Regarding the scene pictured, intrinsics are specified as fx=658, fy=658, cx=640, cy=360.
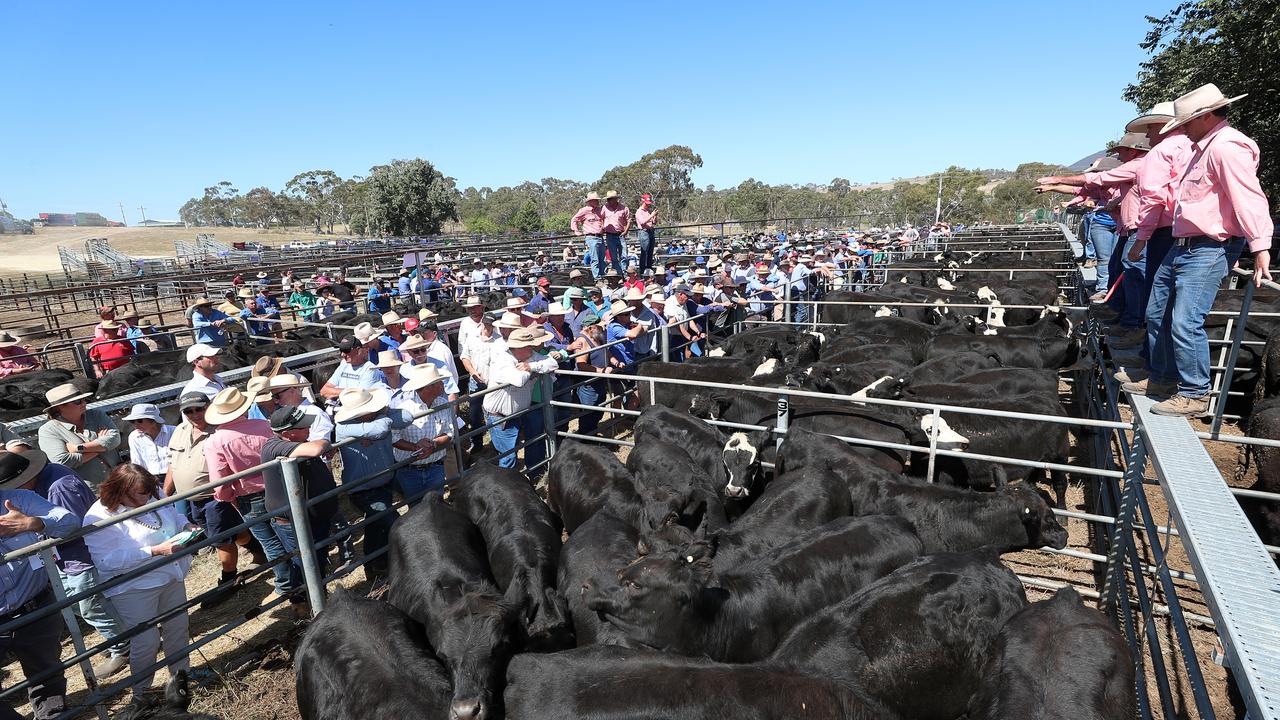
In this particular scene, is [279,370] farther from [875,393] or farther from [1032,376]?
[1032,376]

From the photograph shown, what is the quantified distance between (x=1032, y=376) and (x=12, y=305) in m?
37.3

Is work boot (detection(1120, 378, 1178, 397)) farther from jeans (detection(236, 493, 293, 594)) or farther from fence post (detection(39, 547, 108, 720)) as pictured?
fence post (detection(39, 547, 108, 720))

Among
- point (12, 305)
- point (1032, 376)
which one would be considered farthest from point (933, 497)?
point (12, 305)

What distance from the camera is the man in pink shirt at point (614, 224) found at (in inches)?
569

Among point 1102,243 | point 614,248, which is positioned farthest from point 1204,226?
point 614,248

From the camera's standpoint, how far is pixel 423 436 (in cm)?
561

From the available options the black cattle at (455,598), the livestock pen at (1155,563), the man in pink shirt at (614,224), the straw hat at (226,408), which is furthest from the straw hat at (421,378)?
the man in pink shirt at (614,224)

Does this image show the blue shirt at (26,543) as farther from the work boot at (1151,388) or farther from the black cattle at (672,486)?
the work boot at (1151,388)

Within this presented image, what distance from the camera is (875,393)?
7105 millimetres

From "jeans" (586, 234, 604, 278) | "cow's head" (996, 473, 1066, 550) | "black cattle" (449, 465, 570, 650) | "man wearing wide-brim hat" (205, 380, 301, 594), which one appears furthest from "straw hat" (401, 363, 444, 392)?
"jeans" (586, 234, 604, 278)

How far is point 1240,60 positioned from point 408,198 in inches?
1962

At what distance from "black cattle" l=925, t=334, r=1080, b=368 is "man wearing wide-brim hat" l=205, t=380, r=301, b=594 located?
8047 mm

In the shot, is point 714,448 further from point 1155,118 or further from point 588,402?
point 1155,118

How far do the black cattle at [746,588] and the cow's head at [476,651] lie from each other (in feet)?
1.70
